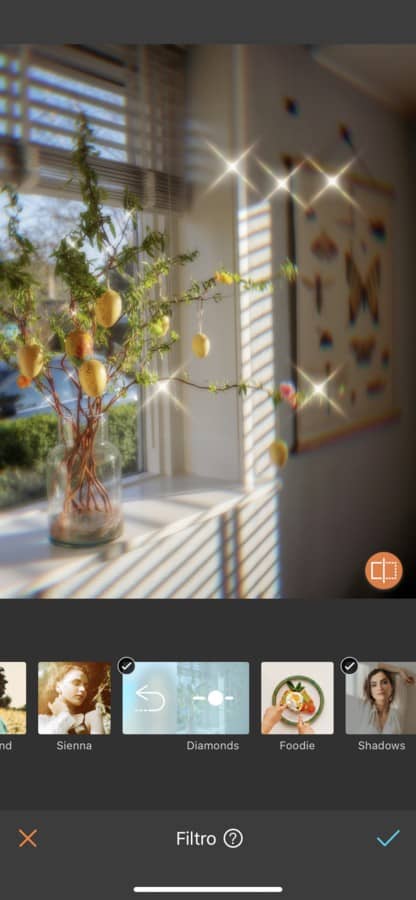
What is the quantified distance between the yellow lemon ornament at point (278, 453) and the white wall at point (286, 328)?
0.17 ft

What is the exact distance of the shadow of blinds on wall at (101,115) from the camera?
917 mm

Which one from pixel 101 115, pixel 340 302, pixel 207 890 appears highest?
Result: pixel 101 115

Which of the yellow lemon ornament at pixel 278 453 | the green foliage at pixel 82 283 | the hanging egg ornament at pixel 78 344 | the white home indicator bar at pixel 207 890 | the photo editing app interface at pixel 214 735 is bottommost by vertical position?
the white home indicator bar at pixel 207 890

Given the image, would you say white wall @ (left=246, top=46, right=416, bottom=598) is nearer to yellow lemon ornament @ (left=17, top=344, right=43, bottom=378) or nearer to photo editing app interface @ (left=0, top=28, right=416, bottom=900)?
photo editing app interface @ (left=0, top=28, right=416, bottom=900)

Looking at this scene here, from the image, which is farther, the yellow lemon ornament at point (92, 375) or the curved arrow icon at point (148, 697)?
the yellow lemon ornament at point (92, 375)

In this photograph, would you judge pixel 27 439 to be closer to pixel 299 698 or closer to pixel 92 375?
pixel 92 375

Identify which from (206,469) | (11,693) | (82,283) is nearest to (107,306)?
(82,283)

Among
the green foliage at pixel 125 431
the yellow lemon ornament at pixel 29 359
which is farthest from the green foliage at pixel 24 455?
the yellow lemon ornament at pixel 29 359

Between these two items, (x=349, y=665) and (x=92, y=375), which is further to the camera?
(x=92, y=375)

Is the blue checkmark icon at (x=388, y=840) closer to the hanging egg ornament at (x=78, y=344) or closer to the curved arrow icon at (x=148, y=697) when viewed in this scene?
the curved arrow icon at (x=148, y=697)

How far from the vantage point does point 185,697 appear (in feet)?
1.75

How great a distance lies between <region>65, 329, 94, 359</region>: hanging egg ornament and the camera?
2.42 feet

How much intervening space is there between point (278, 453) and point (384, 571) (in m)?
0.64

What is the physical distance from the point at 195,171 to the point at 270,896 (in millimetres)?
1086
